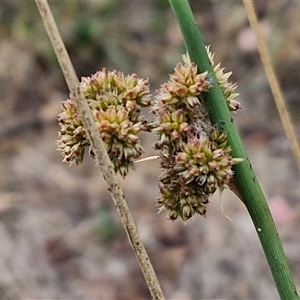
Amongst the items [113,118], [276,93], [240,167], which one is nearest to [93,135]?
[113,118]

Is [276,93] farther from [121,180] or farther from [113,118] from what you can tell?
[121,180]

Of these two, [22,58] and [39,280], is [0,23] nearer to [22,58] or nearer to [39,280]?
[22,58]

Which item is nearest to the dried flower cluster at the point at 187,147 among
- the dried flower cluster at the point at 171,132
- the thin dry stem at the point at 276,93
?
the dried flower cluster at the point at 171,132

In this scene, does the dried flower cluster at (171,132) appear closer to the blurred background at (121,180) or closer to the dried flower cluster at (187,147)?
the dried flower cluster at (187,147)

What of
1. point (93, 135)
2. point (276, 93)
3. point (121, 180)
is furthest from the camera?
point (121, 180)

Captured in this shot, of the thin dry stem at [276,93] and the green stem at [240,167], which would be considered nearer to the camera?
the green stem at [240,167]

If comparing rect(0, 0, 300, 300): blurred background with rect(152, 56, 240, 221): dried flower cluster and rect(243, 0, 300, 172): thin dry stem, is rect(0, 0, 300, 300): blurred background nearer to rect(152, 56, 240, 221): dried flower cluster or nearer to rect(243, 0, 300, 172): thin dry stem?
rect(243, 0, 300, 172): thin dry stem

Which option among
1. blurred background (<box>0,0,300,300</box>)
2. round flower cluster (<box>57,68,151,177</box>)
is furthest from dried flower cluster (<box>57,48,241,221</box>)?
blurred background (<box>0,0,300,300</box>)
